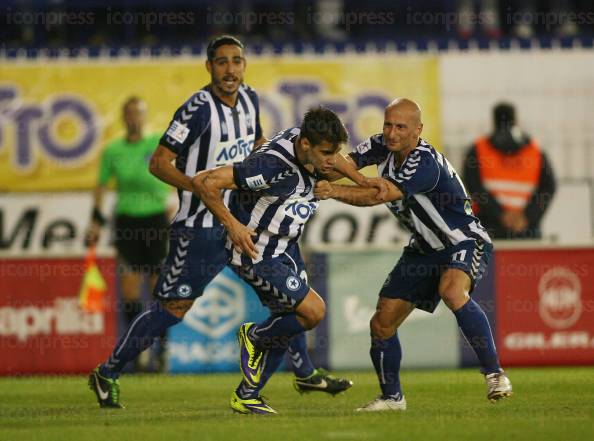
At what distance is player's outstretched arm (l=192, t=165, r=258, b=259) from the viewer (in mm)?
7520

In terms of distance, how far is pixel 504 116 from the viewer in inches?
546

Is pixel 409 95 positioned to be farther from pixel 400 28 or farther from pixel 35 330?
pixel 35 330

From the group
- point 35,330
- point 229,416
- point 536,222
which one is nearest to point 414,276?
point 229,416

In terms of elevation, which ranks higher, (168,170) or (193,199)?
(168,170)

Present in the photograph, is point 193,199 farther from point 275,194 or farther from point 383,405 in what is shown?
point 383,405

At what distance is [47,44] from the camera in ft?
53.0

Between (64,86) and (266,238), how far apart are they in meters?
7.90

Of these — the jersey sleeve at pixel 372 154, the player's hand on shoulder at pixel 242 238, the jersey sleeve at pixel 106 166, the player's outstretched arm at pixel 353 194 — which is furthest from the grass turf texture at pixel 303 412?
the jersey sleeve at pixel 106 166

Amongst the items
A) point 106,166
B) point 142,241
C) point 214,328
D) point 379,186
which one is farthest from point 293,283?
point 106,166

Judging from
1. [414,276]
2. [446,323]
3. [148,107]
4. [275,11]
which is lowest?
[446,323]

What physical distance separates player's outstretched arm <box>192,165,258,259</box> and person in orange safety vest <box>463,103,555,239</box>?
594 cm

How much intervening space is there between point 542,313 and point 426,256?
4.00m

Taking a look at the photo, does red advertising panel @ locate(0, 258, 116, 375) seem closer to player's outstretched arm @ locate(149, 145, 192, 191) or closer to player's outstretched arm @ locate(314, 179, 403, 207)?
player's outstretched arm @ locate(149, 145, 192, 191)

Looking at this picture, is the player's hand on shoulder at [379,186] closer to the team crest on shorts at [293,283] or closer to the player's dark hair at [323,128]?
the player's dark hair at [323,128]
